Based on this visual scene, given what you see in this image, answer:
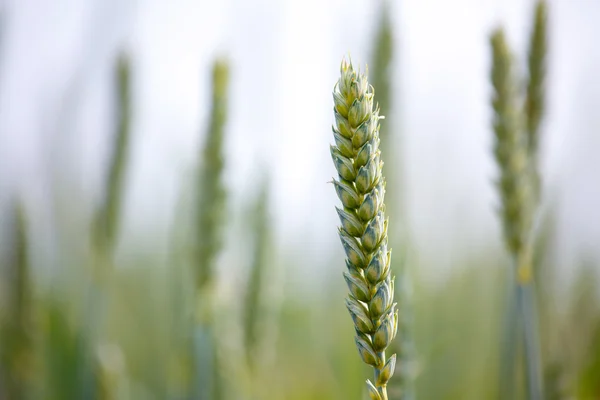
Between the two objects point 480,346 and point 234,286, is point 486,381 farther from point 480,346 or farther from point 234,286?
point 234,286

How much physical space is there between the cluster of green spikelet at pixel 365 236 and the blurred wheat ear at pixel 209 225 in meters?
0.85

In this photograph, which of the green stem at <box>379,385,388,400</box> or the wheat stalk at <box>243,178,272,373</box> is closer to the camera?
the green stem at <box>379,385,388,400</box>

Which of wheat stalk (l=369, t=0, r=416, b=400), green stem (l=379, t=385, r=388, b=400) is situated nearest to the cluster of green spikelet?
green stem (l=379, t=385, r=388, b=400)

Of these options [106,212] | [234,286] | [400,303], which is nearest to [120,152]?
[106,212]

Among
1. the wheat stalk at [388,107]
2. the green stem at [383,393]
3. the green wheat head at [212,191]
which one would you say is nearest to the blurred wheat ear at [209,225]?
the green wheat head at [212,191]

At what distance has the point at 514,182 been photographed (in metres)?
1.30

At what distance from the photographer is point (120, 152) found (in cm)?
174

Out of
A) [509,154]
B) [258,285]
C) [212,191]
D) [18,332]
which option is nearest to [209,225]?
[212,191]

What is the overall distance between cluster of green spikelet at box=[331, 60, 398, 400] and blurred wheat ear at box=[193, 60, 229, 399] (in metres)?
0.85

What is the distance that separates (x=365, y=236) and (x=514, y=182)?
713 millimetres

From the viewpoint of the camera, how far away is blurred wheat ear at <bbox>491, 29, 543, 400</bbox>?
128cm

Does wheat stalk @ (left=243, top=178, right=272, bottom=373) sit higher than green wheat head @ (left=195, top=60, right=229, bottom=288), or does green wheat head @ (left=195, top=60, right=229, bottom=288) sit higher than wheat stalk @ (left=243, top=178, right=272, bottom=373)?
green wheat head @ (left=195, top=60, right=229, bottom=288)

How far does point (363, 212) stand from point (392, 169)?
1076 millimetres

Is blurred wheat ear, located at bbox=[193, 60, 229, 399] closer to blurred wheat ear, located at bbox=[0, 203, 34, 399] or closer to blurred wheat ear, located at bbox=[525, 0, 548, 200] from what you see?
blurred wheat ear, located at bbox=[0, 203, 34, 399]
